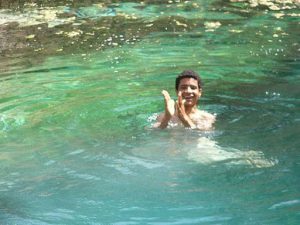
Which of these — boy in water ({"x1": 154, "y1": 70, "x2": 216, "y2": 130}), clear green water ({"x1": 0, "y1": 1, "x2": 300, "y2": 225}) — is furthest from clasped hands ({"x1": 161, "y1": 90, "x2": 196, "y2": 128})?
clear green water ({"x1": 0, "y1": 1, "x2": 300, "y2": 225})

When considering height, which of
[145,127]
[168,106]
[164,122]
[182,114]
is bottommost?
[145,127]

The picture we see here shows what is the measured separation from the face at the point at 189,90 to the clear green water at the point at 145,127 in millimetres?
388

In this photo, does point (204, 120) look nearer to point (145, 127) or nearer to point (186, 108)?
point (186, 108)

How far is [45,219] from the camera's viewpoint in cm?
448

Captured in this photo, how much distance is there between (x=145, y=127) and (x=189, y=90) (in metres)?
0.72

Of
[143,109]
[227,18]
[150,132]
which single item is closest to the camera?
[150,132]

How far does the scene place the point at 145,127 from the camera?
22.0 feet

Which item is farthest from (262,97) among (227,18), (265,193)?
(227,18)

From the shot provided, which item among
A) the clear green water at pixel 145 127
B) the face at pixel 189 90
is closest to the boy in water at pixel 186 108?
the face at pixel 189 90

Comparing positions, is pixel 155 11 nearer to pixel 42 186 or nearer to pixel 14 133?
pixel 14 133

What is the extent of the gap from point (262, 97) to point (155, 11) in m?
7.50

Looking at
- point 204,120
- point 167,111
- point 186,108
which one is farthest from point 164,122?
point 204,120

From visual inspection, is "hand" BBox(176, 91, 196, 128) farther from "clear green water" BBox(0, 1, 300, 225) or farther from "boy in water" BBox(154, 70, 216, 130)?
"clear green water" BBox(0, 1, 300, 225)

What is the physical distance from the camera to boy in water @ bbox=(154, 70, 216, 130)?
6297 mm
